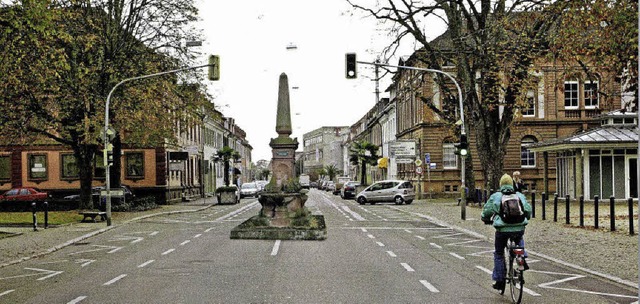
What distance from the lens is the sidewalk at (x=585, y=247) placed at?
13456 mm

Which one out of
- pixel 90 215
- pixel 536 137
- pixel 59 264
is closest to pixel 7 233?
pixel 90 215

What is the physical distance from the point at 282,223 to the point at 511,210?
13383 millimetres

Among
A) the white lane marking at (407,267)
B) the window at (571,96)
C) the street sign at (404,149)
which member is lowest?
the white lane marking at (407,267)

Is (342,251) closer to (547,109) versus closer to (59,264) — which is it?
(59,264)

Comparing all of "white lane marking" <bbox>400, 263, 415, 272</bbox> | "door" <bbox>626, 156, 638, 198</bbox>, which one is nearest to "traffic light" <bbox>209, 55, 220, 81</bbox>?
"white lane marking" <bbox>400, 263, 415, 272</bbox>

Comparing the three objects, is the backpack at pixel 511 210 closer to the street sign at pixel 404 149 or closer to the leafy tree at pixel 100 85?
the leafy tree at pixel 100 85

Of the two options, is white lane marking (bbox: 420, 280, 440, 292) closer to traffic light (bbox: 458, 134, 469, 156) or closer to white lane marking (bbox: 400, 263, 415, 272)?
white lane marking (bbox: 400, 263, 415, 272)

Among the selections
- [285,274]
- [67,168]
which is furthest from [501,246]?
[67,168]

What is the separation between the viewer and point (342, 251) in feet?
56.4

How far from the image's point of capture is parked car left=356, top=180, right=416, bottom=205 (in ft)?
154

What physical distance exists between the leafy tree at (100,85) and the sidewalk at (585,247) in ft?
54.3

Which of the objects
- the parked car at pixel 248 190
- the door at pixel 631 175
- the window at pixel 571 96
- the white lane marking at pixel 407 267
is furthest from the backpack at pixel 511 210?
the parked car at pixel 248 190

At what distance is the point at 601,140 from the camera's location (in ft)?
130

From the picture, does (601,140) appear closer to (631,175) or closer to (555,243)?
(631,175)
